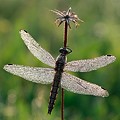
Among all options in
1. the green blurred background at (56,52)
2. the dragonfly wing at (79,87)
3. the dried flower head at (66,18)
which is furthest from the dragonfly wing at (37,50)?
the green blurred background at (56,52)

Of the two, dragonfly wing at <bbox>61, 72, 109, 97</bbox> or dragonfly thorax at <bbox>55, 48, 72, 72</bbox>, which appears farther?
dragonfly wing at <bbox>61, 72, 109, 97</bbox>

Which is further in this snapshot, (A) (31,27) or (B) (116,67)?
(A) (31,27)

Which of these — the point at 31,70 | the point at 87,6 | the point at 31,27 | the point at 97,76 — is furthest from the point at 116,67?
the point at 87,6

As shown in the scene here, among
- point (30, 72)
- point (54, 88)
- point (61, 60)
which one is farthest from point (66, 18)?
point (30, 72)

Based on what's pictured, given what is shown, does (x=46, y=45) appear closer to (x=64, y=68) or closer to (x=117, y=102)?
(x=117, y=102)

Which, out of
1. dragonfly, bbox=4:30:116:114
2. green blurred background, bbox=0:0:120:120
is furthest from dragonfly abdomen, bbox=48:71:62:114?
green blurred background, bbox=0:0:120:120

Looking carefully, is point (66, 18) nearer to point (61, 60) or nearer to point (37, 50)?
point (61, 60)

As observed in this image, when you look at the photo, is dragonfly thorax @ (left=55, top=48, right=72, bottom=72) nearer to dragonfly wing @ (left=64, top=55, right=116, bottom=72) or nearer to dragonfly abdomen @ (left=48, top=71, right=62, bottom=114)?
dragonfly abdomen @ (left=48, top=71, right=62, bottom=114)

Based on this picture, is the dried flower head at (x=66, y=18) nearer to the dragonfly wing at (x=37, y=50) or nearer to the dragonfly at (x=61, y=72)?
the dragonfly at (x=61, y=72)
